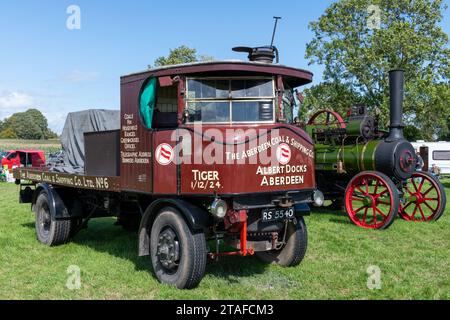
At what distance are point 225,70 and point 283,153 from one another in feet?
3.67

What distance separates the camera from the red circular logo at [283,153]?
16.9 ft

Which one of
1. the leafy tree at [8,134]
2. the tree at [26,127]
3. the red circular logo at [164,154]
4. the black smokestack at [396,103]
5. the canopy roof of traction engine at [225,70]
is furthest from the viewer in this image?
the tree at [26,127]

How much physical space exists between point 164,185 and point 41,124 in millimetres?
104594

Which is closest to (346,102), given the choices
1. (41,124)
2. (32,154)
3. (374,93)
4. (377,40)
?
(374,93)

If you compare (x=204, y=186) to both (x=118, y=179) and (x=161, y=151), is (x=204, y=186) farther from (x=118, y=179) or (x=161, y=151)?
(x=118, y=179)

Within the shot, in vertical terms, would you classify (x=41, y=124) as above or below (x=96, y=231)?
above

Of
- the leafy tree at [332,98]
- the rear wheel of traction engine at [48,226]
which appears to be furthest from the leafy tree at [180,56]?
the rear wheel of traction engine at [48,226]

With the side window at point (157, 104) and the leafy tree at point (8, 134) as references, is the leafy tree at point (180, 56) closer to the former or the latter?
the side window at point (157, 104)

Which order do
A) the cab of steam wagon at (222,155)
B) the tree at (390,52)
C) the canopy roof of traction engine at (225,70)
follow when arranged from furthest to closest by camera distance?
1. the tree at (390,52)
2. the canopy roof of traction engine at (225,70)
3. the cab of steam wagon at (222,155)

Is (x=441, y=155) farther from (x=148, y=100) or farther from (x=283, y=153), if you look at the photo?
(x=148, y=100)

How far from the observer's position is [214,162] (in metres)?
4.83

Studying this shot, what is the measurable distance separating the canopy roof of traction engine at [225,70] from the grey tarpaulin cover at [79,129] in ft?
7.37

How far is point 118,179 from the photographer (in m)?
6.00

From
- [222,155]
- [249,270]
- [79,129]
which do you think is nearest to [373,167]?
[249,270]
